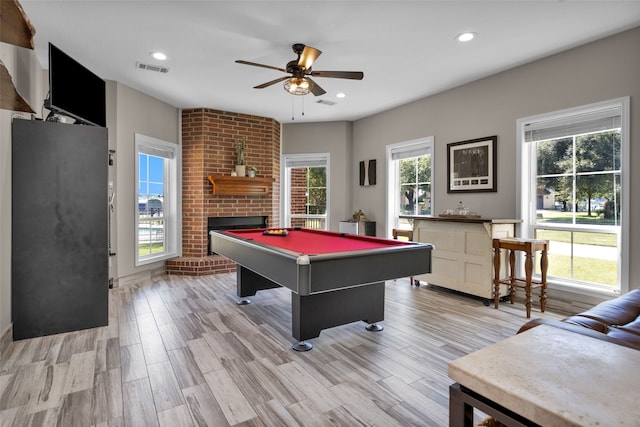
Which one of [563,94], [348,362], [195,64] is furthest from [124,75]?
[563,94]

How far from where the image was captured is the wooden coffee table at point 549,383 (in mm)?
553

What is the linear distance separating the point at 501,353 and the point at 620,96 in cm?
348

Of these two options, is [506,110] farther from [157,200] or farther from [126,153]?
[157,200]

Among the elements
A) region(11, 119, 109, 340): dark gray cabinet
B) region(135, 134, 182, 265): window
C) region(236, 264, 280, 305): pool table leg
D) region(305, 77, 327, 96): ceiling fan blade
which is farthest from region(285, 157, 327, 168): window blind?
region(11, 119, 109, 340): dark gray cabinet

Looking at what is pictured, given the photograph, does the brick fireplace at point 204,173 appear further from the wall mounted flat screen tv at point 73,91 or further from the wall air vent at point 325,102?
the wall mounted flat screen tv at point 73,91

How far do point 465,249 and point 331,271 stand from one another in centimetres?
227

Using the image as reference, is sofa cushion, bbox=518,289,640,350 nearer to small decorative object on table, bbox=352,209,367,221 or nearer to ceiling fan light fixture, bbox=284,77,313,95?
ceiling fan light fixture, bbox=284,77,313,95

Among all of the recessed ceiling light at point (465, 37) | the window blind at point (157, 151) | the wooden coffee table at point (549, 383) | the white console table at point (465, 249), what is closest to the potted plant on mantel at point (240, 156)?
the window blind at point (157, 151)

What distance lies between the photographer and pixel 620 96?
3.01 meters

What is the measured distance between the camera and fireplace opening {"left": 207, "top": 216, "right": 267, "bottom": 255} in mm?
5668

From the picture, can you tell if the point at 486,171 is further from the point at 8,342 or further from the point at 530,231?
the point at 8,342

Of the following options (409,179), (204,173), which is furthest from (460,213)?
(204,173)

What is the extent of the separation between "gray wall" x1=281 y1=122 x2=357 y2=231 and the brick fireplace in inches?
44.3

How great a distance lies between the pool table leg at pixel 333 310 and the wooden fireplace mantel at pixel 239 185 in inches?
131
